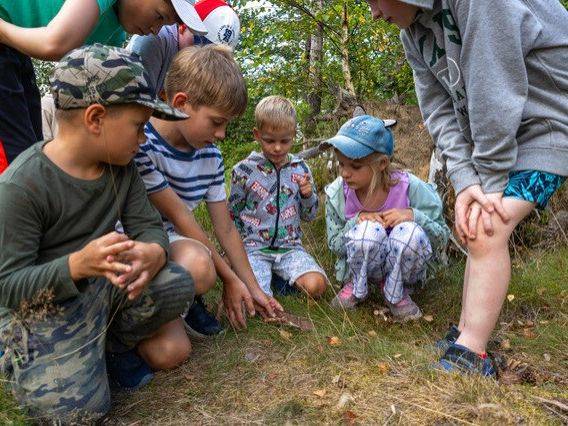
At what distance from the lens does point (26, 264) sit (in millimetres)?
2115

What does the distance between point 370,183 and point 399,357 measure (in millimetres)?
1221

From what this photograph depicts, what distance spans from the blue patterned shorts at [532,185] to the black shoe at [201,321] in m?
1.51

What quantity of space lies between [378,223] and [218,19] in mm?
1481

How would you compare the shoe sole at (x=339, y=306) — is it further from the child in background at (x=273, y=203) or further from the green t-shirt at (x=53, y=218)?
the green t-shirt at (x=53, y=218)

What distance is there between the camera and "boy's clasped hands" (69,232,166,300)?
195cm

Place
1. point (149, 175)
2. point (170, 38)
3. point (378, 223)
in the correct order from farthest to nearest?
point (170, 38)
point (378, 223)
point (149, 175)

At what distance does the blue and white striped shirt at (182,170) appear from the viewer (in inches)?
112

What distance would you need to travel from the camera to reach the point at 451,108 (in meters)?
2.86

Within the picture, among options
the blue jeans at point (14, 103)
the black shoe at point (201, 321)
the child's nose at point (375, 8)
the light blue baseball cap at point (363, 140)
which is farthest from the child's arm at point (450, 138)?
the blue jeans at point (14, 103)

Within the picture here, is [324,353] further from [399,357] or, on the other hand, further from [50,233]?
[50,233]

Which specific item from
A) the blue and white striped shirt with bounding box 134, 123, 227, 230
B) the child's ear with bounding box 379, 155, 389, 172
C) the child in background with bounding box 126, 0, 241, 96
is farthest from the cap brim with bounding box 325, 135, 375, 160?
the child in background with bounding box 126, 0, 241, 96

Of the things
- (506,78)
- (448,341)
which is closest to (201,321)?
(448,341)

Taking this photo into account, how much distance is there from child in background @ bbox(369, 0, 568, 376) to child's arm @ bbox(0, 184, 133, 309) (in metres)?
1.40

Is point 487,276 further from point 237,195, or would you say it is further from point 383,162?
Result: point 237,195
